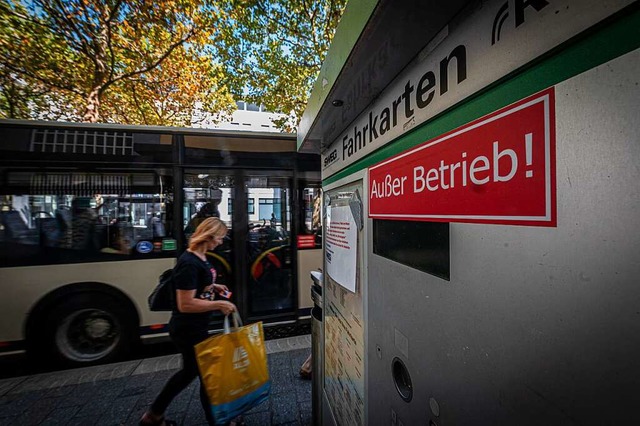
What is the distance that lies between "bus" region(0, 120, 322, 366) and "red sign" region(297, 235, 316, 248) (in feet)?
0.05

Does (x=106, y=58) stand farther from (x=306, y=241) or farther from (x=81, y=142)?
(x=306, y=241)

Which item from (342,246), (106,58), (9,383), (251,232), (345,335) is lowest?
(9,383)

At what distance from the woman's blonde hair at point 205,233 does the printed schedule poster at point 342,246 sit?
1139mm

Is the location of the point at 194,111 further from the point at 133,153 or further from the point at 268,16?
the point at 133,153

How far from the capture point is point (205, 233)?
92.8 inches

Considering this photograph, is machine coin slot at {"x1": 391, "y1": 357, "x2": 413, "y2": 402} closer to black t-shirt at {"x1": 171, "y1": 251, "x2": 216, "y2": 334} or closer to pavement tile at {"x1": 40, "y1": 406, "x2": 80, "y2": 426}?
black t-shirt at {"x1": 171, "y1": 251, "x2": 216, "y2": 334}

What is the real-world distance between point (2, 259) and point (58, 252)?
0.53m

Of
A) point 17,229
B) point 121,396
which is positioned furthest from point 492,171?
point 17,229

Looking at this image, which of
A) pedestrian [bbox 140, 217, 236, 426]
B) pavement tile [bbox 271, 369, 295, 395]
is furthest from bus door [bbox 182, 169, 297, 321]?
pedestrian [bbox 140, 217, 236, 426]

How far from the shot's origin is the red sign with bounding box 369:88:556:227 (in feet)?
1.57

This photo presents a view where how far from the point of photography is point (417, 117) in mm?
827

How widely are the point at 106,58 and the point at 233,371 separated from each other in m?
9.17

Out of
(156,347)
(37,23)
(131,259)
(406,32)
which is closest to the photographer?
(406,32)

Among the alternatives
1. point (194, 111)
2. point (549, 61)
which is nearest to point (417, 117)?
point (549, 61)
